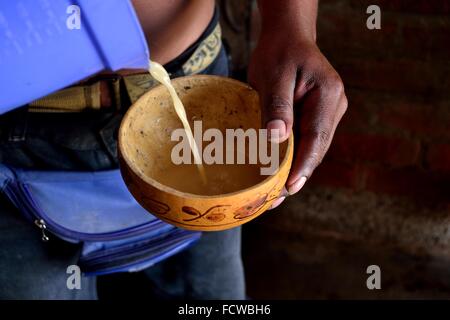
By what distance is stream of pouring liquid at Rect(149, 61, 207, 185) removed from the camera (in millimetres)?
607

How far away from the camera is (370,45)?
103 cm

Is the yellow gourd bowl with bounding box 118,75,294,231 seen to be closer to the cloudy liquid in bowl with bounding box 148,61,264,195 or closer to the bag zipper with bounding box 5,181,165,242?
the cloudy liquid in bowl with bounding box 148,61,264,195

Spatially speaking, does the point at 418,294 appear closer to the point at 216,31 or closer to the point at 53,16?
the point at 216,31

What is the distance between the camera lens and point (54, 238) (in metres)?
0.80

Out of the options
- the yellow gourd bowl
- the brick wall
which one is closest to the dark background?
the brick wall

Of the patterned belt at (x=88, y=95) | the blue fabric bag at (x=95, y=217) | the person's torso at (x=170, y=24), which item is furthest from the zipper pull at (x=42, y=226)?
the person's torso at (x=170, y=24)

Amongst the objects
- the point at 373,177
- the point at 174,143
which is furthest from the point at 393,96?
the point at 174,143

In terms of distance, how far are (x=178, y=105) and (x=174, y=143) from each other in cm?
10

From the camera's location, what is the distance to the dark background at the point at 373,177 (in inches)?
39.8

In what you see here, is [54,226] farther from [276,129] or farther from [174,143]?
[276,129]

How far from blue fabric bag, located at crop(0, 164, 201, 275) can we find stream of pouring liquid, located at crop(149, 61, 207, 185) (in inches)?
4.8

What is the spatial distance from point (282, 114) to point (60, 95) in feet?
1.01

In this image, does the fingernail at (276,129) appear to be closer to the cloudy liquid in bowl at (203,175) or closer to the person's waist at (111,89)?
the cloudy liquid in bowl at (203,175)
